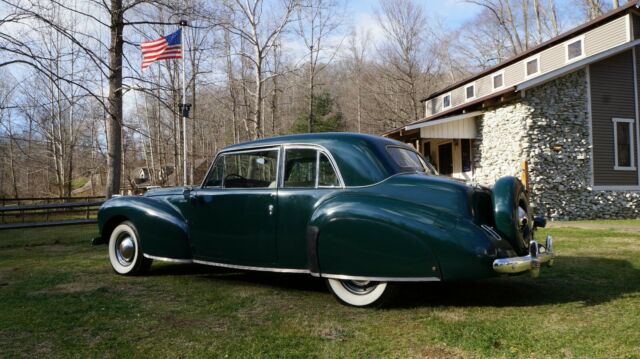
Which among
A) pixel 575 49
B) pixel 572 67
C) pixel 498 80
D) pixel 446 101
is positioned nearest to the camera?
pixel 572 67

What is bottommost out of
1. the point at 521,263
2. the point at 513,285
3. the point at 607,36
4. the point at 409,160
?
the point at 513,285

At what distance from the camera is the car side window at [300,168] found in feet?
14.0

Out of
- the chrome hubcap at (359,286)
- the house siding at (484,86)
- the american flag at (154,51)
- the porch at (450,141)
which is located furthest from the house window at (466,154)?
the chrome hubcap at (359,286)

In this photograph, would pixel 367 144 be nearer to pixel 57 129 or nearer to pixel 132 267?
pixel 132 267

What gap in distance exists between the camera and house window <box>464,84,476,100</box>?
23.7 m

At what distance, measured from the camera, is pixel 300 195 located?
4.21 meters

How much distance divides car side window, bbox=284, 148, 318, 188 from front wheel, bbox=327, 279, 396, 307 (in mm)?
949

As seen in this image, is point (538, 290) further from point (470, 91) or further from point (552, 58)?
point (470, 91)

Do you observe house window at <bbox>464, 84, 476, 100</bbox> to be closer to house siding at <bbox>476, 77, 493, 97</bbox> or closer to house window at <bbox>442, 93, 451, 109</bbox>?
house siding at <bbox>476, 77, 493, 97</bbox>

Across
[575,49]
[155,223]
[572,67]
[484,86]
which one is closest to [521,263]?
[155,223]

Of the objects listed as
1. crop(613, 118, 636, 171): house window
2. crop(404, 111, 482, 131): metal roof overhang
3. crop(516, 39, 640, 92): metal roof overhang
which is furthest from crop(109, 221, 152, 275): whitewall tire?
crop(613, 118, 636, 171): house window

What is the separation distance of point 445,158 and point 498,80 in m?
5.32

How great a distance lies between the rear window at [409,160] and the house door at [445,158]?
49.7 ft

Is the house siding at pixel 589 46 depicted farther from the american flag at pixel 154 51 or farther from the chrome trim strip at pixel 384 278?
the chrome trim strip at pixel 384 278
